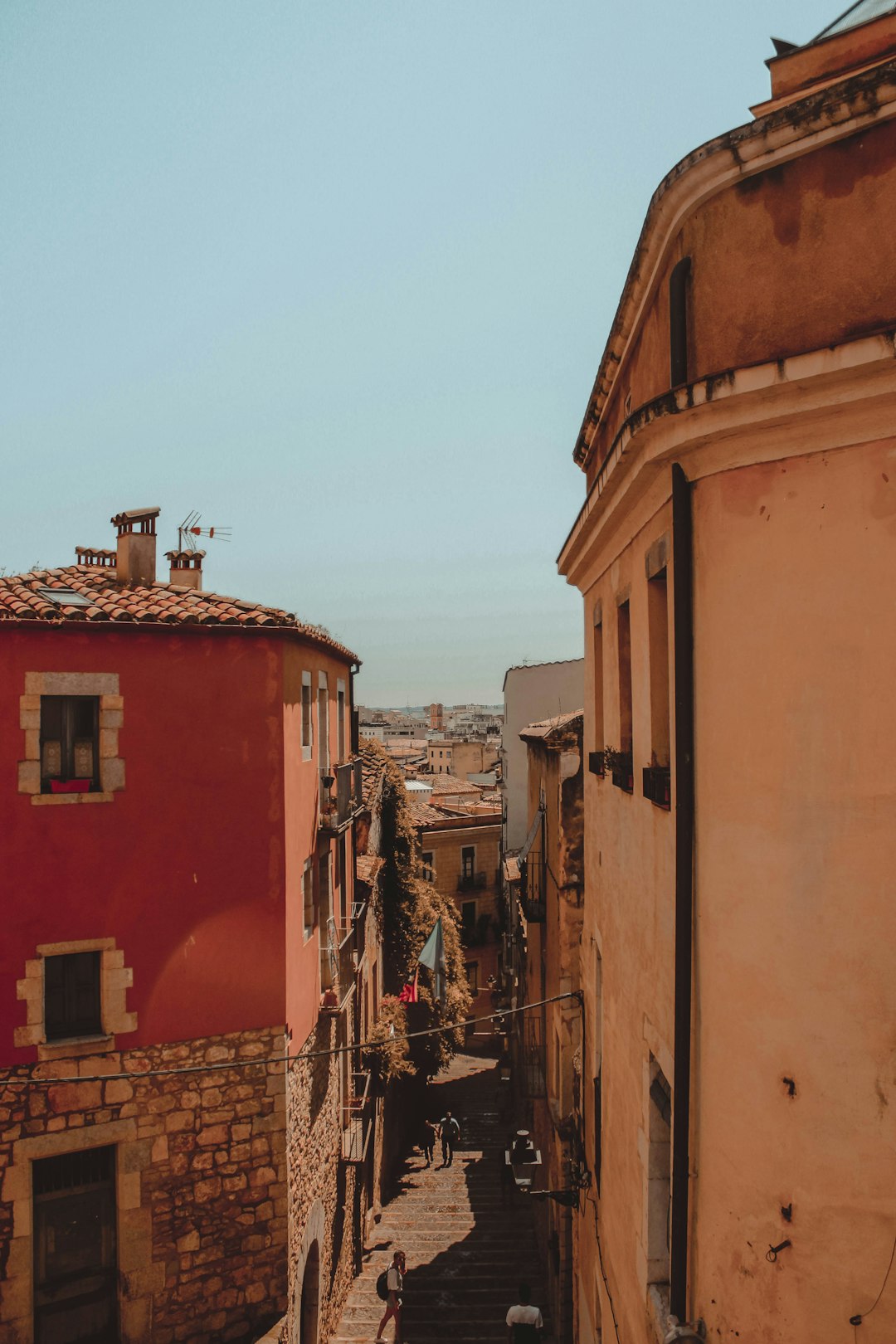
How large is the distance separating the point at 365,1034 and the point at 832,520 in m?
18.3

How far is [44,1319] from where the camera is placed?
10.5 metres

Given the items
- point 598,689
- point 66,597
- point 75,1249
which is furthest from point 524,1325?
point 66,597

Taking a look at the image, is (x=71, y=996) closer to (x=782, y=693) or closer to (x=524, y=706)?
(x=782, y=693)

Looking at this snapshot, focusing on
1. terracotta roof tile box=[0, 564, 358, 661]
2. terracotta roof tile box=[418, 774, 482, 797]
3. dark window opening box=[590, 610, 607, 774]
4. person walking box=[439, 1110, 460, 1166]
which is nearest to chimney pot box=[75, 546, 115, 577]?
terracotta roof tile box=[0, 564, 358, 661]

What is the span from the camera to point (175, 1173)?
11078 millimetres

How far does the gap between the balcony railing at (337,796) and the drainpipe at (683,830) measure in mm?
9561

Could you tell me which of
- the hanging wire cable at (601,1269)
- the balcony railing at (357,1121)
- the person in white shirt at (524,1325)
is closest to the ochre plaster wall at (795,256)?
the hanging wire cable at (601,1269)

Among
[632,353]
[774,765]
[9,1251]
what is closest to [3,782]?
[9,1251]

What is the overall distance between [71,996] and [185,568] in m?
6.94

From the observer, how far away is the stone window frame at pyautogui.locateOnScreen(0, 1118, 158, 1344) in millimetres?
10352

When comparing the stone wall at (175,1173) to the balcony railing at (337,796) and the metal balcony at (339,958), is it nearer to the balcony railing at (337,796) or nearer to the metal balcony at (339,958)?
the metal balcony at (339,958)

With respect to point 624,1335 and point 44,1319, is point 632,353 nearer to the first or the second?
point 624,1335

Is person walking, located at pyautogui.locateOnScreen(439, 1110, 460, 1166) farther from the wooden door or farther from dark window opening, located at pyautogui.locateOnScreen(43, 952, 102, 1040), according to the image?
dark window opening, located at pyautogui.locateOnScreen(43, 952, 102, 1040)

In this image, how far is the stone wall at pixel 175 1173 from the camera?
34.4ft
